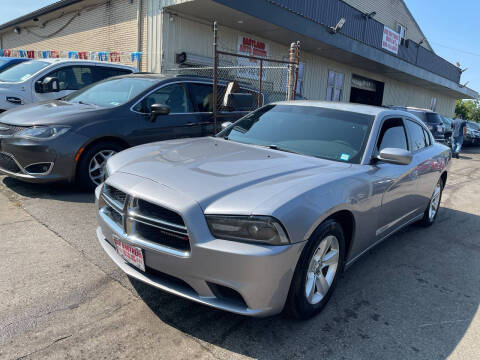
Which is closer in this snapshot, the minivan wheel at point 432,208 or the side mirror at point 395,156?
the side mirror at point 395,156

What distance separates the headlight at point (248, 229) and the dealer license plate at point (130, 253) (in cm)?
54

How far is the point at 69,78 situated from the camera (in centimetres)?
755

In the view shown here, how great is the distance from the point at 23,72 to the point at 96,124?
157 inches

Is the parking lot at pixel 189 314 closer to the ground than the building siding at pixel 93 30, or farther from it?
closer to the ground

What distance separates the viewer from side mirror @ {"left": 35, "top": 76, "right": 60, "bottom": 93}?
7.09 meters

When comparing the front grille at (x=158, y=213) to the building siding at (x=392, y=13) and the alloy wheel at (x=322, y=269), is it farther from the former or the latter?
the building siding at (x=392, y=13)

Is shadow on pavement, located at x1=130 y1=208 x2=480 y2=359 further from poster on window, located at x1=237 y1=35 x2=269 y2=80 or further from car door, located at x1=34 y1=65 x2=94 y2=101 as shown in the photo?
poster on window, located at x1=237 y1=35 x2=269 y2=80

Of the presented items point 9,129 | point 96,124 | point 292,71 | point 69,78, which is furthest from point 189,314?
point 69,78

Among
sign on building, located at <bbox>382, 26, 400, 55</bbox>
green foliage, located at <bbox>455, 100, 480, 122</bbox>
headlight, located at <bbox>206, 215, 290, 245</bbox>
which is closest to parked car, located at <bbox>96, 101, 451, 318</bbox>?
headlight, located at <bbox>206, 215, 290, 245</bbox>

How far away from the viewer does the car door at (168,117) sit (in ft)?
17.7

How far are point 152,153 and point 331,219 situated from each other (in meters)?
1.59

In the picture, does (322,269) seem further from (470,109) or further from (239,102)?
(470,109)

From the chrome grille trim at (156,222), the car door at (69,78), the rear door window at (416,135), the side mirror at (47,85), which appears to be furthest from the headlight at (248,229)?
the car door at (69,78)

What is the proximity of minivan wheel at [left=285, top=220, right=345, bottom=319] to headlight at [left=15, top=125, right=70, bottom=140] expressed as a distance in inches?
143
